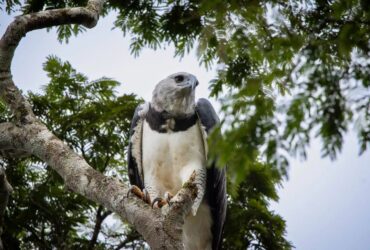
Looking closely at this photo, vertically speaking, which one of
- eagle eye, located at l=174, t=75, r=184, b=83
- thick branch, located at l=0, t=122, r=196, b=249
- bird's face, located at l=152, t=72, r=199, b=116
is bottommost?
thick branch, located at l=0, t=122, r=196, b=249

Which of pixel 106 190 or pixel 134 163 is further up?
pixel 134 163

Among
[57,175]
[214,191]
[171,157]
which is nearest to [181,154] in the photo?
[171,157]

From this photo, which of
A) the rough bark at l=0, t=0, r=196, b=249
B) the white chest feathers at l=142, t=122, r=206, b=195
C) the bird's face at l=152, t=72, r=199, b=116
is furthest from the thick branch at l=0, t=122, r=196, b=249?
the bird's face at l=152, t=72, r=199, b=116

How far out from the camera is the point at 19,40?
385 centimetres

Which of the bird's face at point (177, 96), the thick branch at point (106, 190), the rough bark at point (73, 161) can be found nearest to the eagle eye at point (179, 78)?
the bird's face at point (177, 96)

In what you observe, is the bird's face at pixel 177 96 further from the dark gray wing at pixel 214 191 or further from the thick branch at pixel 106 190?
the thick branch at pixel 106 190

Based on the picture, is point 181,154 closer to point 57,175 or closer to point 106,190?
point 106,190

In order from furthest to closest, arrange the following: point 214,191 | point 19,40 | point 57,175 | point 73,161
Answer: point 57,175, point 214,191, point 19,40, point 73,161

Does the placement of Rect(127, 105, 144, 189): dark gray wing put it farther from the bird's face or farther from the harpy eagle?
the bird's face

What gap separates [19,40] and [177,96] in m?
1.32

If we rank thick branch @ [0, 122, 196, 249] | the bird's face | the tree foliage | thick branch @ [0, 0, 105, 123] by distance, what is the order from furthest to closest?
the tree foliage
the bird's face
thick branch @ [0, 0, 105, 123]
thick branch @ [0, 122, 196, 249]

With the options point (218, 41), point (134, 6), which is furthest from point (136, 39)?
point (218, 41)

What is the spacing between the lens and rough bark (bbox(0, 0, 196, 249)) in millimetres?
2727

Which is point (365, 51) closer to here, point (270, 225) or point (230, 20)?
point (230, 20)
